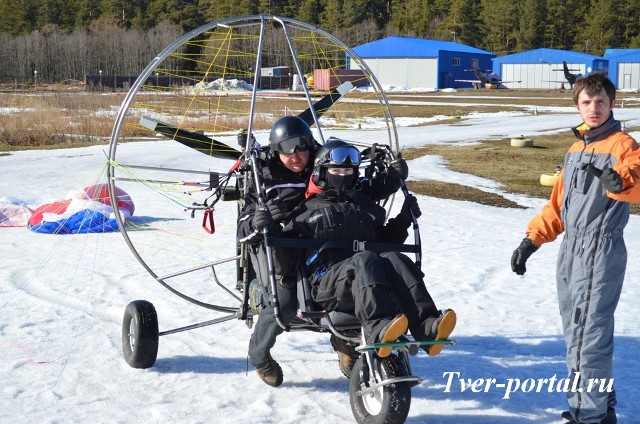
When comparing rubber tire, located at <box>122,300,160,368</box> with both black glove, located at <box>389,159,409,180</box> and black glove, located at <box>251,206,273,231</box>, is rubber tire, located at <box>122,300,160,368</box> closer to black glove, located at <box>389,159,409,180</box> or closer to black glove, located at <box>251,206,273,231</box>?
black glove, located at <box>251,206,273,231</box>

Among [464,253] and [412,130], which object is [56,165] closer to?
[464,253]

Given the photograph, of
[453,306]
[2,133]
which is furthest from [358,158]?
[2,133]

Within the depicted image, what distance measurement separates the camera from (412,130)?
26.1 m

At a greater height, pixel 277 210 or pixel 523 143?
pixel 277 210

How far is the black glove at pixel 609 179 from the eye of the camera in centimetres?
342

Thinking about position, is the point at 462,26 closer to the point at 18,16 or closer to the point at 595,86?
the point at 18,16

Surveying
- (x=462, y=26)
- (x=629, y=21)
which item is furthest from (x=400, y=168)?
(x=462, y=26)

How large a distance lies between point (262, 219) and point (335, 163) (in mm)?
531

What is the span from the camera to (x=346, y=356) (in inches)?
183

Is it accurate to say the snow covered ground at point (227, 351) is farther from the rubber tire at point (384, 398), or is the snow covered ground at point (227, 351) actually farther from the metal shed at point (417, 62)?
the metal shed at point (417, 62)

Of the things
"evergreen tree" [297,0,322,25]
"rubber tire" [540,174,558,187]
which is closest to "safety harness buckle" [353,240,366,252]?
"rubber tire" [540,174,558,187]

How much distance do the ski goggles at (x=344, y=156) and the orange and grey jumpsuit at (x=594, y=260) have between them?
3.93ft

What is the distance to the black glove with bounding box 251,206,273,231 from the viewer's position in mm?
4105

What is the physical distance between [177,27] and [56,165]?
8367 cm
